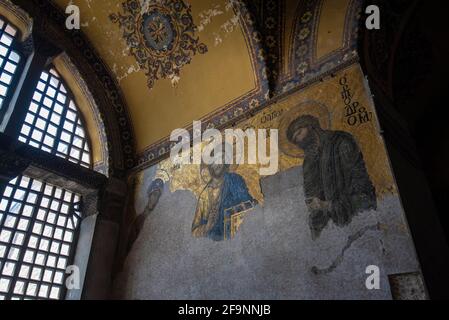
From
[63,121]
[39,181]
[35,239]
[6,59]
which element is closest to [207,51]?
[63,121]

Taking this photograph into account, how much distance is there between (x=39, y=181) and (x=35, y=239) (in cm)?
103

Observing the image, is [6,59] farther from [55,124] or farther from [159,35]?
[159,35]

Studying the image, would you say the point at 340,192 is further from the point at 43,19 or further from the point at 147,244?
the point at 43,19


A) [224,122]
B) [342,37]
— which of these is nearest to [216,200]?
[224,122]

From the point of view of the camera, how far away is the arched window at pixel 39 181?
19.3ft

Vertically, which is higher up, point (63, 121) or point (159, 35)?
point (159, 35)

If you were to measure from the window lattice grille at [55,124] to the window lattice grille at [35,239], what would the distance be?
0.71 metres

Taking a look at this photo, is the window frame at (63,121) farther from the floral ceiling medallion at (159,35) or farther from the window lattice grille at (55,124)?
the floral ceiling medallion at (159,35)

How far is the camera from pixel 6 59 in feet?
21.4

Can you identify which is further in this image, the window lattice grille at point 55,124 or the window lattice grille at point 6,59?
the window lattice grille at point 55,124

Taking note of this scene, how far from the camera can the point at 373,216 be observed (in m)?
4.07

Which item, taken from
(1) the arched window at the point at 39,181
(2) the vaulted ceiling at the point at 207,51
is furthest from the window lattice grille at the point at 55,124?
(2) the vaulted ceiling at the point at 207,51

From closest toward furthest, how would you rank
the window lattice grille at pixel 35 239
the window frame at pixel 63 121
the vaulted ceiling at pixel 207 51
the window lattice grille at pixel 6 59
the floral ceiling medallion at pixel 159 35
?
the vaulted ceiling at pixel 207 51 → the window lattice grille at pixel 35 239 → the window lattice grille at pixel 6 59 → the floral ceiling medallion at pixel 159 35 → the window frame at pixel 63 121
